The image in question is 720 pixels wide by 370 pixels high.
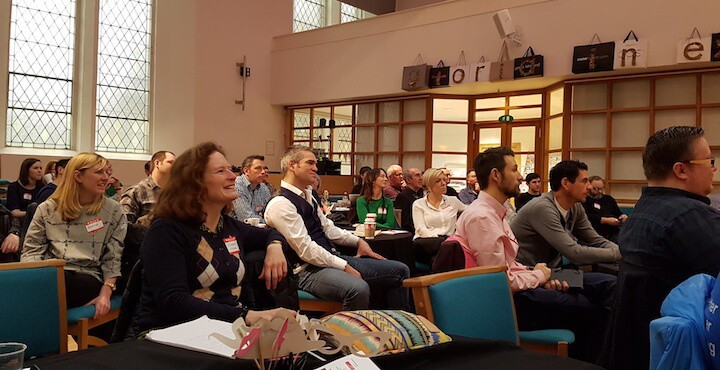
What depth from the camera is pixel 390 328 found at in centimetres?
138

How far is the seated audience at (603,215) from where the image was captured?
264 inches

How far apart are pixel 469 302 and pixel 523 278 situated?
100cm

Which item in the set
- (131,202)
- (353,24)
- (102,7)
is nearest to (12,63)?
(102,7)

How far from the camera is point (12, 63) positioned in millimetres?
9789

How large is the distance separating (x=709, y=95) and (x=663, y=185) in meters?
7.03

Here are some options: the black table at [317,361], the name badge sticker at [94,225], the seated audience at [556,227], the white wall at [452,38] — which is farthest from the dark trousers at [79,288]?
the white wall at [452,38]

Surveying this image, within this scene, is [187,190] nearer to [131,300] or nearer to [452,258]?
[131,300]

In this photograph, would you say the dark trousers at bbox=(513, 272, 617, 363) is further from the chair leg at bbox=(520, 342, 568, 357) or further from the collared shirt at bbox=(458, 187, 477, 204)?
the collared shirt at bbox=(458, 187, 477, 204)

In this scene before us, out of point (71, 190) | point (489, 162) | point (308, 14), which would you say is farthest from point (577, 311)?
point (308, 14)

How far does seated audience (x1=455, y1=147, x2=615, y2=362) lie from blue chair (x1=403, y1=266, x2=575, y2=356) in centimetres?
78

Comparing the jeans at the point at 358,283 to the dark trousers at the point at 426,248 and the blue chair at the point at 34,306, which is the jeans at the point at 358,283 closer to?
the dark trousers at the point at 426,248

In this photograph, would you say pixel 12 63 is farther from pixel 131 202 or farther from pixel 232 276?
pixel 232 276

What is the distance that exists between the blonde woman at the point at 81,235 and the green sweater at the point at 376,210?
3152mm

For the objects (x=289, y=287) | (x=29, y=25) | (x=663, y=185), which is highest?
(x=29, y=25)
